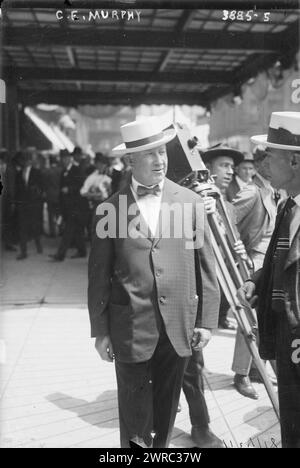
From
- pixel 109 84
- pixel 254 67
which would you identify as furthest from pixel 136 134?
pixel 109 84

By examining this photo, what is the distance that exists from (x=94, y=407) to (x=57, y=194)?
7.97 metres

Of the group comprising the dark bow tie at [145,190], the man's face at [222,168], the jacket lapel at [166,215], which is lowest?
the jacket lapel at [166,215]

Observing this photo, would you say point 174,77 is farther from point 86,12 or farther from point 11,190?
point 86,12

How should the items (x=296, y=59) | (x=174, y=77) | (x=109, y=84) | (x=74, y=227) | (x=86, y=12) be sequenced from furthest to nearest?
(x=109, y=84) < (x=174, y=77) < (x=74, y=227) < (x=296, y=59) < (x=86, y=12)

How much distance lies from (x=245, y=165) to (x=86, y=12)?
9.46ft

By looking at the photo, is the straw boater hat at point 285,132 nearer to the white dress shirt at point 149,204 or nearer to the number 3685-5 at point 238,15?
the white dress shirt at point 149,204

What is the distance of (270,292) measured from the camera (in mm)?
2658

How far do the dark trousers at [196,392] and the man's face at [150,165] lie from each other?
1242 mm

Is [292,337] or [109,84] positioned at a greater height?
[109,84]

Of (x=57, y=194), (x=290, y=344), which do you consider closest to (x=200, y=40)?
(x=57, y=194)

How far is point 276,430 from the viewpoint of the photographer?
341cm

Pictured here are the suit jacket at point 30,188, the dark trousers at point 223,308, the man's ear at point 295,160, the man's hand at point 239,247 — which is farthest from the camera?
the suit jacket at point 30,188

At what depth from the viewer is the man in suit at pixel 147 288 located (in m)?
2.62

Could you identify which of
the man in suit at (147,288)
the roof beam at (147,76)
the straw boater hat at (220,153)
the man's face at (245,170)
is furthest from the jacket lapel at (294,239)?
the roof beam at (147,76)
